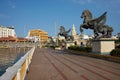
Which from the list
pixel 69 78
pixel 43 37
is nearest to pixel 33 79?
pixel 69 78

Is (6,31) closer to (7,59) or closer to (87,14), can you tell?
(87,14)

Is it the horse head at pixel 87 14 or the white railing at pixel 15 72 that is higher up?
the horse head at pixel 87 14

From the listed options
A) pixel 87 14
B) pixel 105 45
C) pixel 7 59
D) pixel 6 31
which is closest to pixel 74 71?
pixel 105 45

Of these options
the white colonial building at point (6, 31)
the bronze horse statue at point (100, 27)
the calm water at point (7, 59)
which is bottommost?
the calm water at point (7, 59)

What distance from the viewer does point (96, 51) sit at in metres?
26.6

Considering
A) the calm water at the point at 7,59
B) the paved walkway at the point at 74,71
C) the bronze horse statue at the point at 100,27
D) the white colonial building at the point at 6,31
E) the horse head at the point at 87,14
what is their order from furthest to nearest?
the white colonial building at the point at 6,31 < the horse head at the point at 87,14 < the bronze horse statue at the point at 100,27 < the calm water at the point at 7,59 < the paved walkway at the point at 74,71

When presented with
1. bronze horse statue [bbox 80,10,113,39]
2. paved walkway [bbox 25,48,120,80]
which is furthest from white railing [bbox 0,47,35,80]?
bronze horse statue [bbox 80,10,113,39]

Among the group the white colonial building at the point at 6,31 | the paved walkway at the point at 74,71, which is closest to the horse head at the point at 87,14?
the paved walkway at the point at 74,71

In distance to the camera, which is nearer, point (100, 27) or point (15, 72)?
point (15, 72)

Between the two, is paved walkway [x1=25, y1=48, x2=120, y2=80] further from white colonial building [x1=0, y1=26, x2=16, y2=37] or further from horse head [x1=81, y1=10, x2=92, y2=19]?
→ white colonial building [x1=0, y1=26, x2=16, y2=37]

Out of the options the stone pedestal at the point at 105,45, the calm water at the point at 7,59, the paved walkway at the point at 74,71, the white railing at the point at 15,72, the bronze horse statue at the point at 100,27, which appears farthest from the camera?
the bronze horse statue at the point at 100,27

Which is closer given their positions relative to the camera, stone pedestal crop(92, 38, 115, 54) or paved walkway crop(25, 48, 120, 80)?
paved walkway crop(25, 48, 120, 80)

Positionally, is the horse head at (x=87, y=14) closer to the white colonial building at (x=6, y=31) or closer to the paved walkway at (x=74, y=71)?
the paved walkway at (x=74, y=71)

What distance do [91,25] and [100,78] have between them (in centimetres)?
1846
